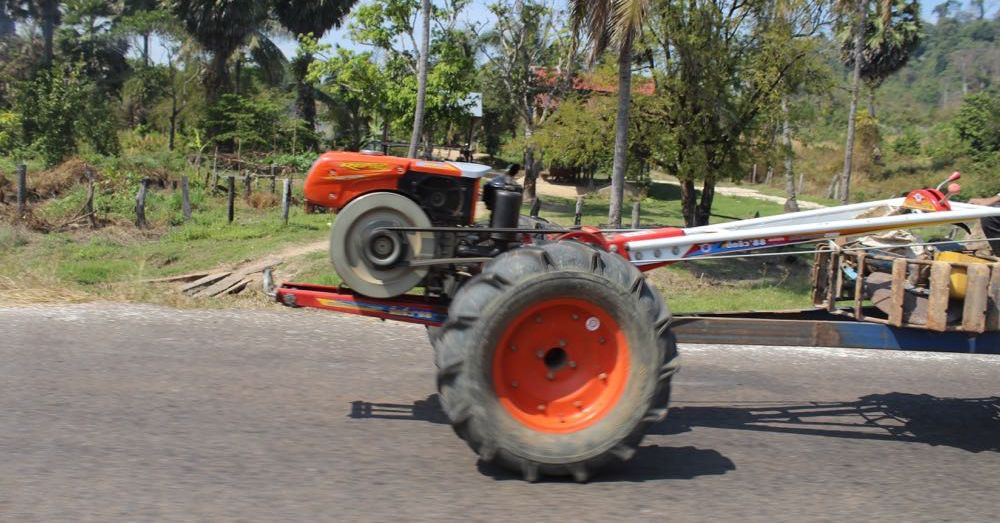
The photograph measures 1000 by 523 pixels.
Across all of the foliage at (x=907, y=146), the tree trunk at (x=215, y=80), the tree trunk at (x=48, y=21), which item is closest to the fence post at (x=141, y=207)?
the tree trunk at (x=215, y=80)

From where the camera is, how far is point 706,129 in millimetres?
18203

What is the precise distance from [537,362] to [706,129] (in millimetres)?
14190

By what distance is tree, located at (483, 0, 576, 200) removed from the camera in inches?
1181

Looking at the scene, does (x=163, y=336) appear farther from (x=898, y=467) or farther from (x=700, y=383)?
(x=898, y=467)

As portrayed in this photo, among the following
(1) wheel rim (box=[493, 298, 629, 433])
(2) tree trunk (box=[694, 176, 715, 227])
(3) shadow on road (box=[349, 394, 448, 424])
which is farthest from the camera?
(2) tree trunk (box=[694, 176, 715, 227])

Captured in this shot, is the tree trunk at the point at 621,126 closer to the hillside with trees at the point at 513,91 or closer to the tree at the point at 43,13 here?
the hillside with trees at the point at 513,91

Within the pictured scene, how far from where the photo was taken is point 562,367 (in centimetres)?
509

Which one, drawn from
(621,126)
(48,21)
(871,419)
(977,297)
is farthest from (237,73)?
(977,297)

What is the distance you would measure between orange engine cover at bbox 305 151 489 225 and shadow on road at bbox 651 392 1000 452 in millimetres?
2091

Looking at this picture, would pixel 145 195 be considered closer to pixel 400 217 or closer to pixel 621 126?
pixel 621 126

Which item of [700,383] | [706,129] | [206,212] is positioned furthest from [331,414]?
[206,212]

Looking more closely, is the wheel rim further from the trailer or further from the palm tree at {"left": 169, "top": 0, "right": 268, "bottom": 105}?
the palm tree at {"left": 169, "top": 0, "right": 268, "bottom": 105}

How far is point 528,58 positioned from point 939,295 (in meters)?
26.6

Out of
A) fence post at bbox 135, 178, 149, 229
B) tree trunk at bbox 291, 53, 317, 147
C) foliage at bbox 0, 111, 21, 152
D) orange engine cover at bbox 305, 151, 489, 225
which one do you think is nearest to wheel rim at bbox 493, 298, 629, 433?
orange engine cover at bbox 305, 151, 489, 225
